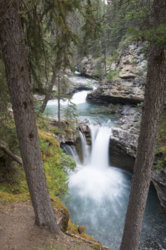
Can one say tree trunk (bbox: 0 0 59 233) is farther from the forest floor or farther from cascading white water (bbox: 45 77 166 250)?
cascading white water (bbox: 45 77 166 250)

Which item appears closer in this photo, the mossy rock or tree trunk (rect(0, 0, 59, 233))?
tree trunk (rect(0, 0, 59, 233))

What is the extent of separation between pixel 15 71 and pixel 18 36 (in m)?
0.50

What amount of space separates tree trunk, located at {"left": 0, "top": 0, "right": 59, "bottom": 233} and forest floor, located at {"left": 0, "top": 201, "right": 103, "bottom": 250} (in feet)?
2.21

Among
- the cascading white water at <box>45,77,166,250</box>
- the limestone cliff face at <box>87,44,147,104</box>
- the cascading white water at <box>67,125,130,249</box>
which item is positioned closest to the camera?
the cascading white water at <box>45,77,166,250</box>

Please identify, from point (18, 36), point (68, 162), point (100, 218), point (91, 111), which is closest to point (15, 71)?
point (18, 36)

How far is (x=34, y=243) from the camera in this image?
140 inches

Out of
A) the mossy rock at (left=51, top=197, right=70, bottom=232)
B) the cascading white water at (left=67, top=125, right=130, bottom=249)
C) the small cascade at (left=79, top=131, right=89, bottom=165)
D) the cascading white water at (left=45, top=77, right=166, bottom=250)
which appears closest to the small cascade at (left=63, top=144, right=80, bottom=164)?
the cascading white water at (left=45, top=77, right=166, bottom=250)

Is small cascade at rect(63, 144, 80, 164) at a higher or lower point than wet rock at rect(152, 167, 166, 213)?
higher

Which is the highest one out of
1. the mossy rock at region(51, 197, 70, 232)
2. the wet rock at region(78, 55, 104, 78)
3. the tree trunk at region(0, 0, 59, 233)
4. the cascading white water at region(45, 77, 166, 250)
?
the wet rock at region(78, 55, 104, 78)

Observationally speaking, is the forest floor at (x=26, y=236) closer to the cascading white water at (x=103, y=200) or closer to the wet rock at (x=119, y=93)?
the cascading white water at (x=103, y=200)

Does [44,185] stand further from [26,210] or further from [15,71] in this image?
[15,71]

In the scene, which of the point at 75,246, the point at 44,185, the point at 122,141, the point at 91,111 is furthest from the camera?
the point at 91,111

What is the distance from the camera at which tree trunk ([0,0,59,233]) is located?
2.27m

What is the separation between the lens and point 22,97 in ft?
8.50
